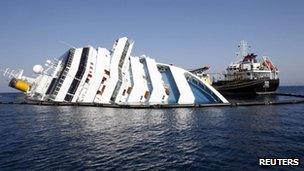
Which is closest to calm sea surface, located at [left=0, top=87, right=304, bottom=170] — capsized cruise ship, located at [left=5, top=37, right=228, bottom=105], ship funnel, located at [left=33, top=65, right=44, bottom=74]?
capsized cruise ship, located at [left=5, top=37, right=228, bottom=105]

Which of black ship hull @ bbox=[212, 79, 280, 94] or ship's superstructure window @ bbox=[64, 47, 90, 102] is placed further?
black ship hull @ bbox=[212, 79, 280, 94]

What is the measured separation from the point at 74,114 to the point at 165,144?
23.0 metres

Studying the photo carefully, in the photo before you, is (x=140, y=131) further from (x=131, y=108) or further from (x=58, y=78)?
(x=58, y=78)

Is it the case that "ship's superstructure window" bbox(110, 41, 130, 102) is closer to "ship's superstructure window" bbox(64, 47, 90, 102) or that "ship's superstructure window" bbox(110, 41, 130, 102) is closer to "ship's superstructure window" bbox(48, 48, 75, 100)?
"ship's superstructure window" bbox(64, 47, 90, 102)

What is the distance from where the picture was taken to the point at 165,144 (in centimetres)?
2903

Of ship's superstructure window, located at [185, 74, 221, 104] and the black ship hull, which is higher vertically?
the black ship hull

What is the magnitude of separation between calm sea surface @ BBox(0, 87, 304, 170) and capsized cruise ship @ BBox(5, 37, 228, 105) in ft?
36.9

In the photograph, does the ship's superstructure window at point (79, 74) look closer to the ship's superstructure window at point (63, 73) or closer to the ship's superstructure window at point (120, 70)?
the ship's superstructure window at point (63, 73)

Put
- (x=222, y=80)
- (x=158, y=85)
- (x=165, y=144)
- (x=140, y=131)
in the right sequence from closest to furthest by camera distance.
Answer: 1. (x=165, y=144)
2. (x=140, y=131)
3. (x=158, y=85)
4. (x=222, y=80)

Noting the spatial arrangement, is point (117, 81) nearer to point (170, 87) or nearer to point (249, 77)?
point (170, 87)

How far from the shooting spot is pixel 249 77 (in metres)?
118

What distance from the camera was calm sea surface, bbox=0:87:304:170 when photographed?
23.4 m

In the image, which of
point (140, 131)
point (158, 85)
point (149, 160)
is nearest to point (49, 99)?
point (158, 85)

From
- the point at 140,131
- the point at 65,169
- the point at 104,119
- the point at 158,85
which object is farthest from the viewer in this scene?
the point at 158,85
